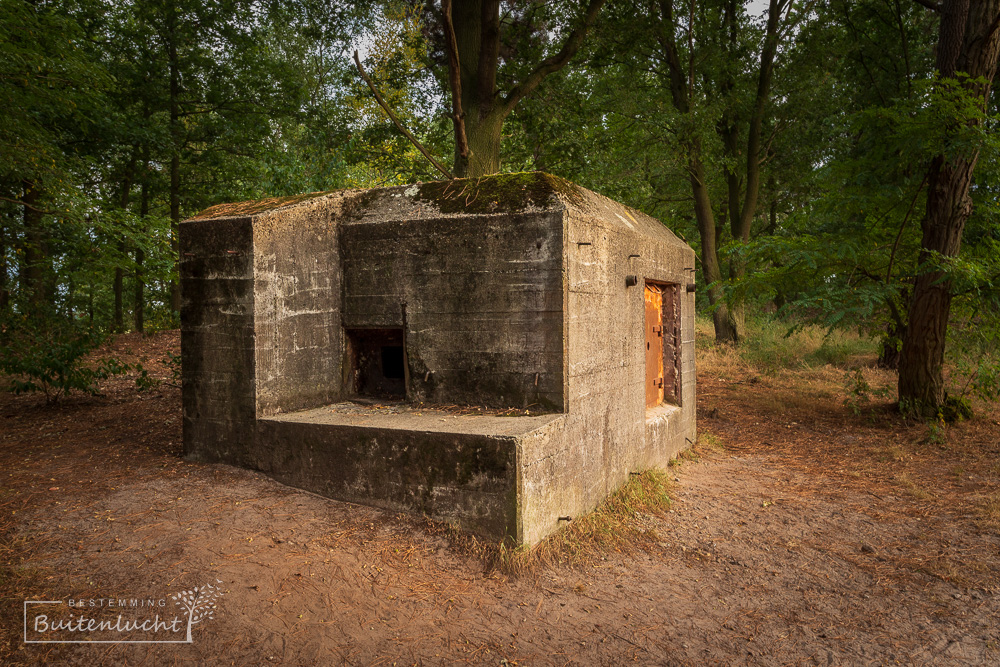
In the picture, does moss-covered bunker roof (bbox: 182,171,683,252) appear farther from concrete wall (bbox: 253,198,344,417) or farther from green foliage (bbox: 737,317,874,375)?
green foliage (bbox: 737,317,874,375)

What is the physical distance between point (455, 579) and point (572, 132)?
773 cm

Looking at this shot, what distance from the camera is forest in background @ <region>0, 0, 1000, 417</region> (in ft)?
24.5

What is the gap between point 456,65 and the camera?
6.28 metres

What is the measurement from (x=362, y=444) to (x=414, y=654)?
61.6 inches

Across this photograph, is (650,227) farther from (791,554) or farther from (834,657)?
(834,657)

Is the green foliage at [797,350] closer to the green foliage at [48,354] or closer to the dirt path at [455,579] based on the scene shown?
the dirt path at [455,579]

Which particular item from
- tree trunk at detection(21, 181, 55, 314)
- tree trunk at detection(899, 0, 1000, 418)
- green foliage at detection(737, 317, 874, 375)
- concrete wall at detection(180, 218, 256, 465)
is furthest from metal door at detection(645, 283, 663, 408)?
tree trunk at detection(21, 181, 55, 314)

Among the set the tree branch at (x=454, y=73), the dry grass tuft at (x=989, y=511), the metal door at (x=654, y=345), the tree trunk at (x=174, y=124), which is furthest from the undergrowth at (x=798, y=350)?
the tree trunk at (x=174, y=124)

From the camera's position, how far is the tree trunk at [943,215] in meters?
7.55

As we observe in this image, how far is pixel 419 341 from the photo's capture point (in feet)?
15.8

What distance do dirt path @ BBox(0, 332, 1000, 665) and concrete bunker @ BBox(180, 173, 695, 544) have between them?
0.35 m

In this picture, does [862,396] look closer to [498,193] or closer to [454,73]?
[498,193]

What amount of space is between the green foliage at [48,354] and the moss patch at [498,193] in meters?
5.13

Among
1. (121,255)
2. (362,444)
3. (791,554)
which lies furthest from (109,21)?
(791,554)
